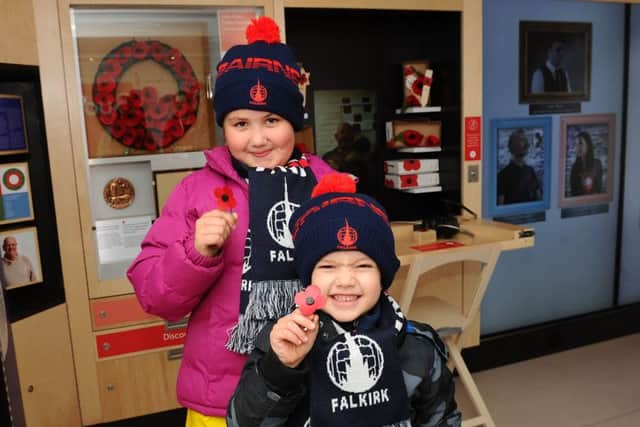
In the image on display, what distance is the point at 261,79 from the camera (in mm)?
1170

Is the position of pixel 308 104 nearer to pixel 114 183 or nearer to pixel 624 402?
pixel 114 183

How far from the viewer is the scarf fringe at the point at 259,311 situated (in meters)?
1.15

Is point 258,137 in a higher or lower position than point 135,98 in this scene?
lower

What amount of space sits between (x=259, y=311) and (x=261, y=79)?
0.49 m

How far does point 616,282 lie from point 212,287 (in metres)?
3.54

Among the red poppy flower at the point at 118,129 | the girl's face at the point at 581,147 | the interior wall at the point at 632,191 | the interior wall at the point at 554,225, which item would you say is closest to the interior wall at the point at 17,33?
the red poppy flower at the point at 118,129

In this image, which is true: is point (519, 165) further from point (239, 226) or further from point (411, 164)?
point (239, 226)

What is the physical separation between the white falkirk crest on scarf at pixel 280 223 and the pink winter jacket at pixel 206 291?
72mm

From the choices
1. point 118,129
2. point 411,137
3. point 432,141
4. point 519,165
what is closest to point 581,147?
point 519,165

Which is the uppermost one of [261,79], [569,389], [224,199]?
[261,79]

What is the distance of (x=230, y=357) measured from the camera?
3.96 feet

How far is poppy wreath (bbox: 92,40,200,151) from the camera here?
7.82ft

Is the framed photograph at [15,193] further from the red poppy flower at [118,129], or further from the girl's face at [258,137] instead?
the girl's face at [258,137]

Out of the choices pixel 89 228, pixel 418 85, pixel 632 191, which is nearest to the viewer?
pixel 89 228
